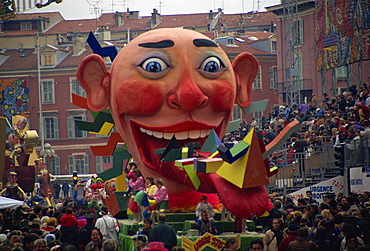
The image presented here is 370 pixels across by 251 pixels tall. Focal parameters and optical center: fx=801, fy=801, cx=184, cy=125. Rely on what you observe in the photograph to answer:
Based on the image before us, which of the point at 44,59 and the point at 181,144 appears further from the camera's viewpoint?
the point at 44,59

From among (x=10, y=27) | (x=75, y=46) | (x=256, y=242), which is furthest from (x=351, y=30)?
(x=10, y=27)

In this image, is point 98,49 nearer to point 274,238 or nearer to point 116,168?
point 116,168

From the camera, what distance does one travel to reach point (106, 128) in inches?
746

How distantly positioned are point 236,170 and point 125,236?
3.62m

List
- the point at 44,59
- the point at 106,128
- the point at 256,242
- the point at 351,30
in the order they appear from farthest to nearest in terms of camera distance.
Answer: the point at 44,59
the point at 351,30
the point at 106,128
the point at 256,242

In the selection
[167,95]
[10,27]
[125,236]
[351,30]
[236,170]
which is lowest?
[125,236]

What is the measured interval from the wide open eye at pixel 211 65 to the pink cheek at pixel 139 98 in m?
1.11

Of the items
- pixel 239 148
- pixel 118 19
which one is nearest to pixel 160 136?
pixel 239 148

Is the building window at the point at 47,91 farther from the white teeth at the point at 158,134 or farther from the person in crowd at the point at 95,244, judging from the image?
the person in crowd at the point at 95,244

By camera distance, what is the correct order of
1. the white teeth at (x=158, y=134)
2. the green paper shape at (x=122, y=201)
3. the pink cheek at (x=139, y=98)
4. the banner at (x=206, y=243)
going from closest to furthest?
the banner at (x=206, y=243)
the pink cheek at (x=139, y=98)
the white teeth at (x=158, y=134)
the green paper shape at (x=122, y=201)

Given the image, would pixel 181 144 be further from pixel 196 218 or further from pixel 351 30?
pixel 351 30

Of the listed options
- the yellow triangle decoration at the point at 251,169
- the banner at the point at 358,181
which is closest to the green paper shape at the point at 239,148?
the yellow triangle decoration at the point at 251,169

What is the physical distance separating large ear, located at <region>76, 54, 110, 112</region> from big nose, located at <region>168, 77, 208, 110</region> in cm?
185

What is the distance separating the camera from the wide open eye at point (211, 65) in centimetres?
1684
